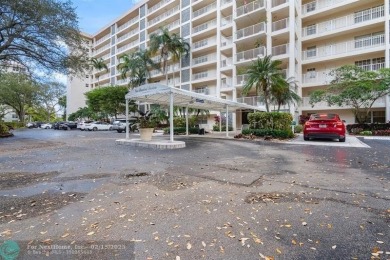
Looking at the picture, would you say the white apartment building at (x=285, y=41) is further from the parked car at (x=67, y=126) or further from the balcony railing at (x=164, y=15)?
the parked car at (x=67, y=126)

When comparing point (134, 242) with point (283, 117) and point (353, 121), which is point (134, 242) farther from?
point (353, 121)

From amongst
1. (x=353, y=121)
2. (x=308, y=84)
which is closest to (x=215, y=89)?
(x=308, y=84)

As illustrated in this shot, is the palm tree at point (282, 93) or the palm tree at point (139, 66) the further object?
the palm tree at point (139, 66)

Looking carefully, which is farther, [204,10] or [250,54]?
[204,10]

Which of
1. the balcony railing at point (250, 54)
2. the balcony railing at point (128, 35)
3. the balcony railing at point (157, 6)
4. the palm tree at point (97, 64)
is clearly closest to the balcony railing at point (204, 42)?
the balcony railing at point (250, 54)

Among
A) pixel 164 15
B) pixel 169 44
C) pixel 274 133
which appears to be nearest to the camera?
pixel 274 133

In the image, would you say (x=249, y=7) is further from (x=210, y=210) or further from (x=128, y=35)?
(x=128, y=35)

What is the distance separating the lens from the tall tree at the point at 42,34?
14.9m

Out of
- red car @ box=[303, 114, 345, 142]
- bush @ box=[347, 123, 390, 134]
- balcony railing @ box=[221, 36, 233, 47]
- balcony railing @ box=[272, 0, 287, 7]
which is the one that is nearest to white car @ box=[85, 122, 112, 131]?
balcony railing @ box=[221, 36, 233, 47]

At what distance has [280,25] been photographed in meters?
26.3

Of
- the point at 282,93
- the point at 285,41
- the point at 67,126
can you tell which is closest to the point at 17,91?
the point at 67,126

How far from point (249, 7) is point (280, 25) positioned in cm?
443

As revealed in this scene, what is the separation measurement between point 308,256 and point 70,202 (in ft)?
12.2

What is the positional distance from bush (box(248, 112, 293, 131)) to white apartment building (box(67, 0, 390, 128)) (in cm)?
568
